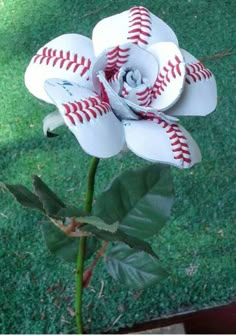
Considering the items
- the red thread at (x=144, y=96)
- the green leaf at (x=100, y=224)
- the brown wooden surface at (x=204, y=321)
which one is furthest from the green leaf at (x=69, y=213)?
the brown wooden surface at (x=204, y=321)

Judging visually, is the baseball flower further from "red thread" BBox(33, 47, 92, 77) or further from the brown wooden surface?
the brown wooden surface

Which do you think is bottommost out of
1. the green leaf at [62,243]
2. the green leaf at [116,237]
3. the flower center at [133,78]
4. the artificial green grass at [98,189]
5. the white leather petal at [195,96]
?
the artificial green grass at [98,189]

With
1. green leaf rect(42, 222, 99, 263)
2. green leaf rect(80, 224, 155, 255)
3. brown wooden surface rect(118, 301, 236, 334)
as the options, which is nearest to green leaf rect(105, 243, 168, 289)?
green leaf rect(42, 222, 99, 263)

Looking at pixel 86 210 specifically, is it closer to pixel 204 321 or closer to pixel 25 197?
pixel 25 197

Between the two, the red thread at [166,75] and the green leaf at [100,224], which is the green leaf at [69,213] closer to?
the green leaf at [100,224]

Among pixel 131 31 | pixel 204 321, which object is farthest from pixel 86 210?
pixel 204 321
